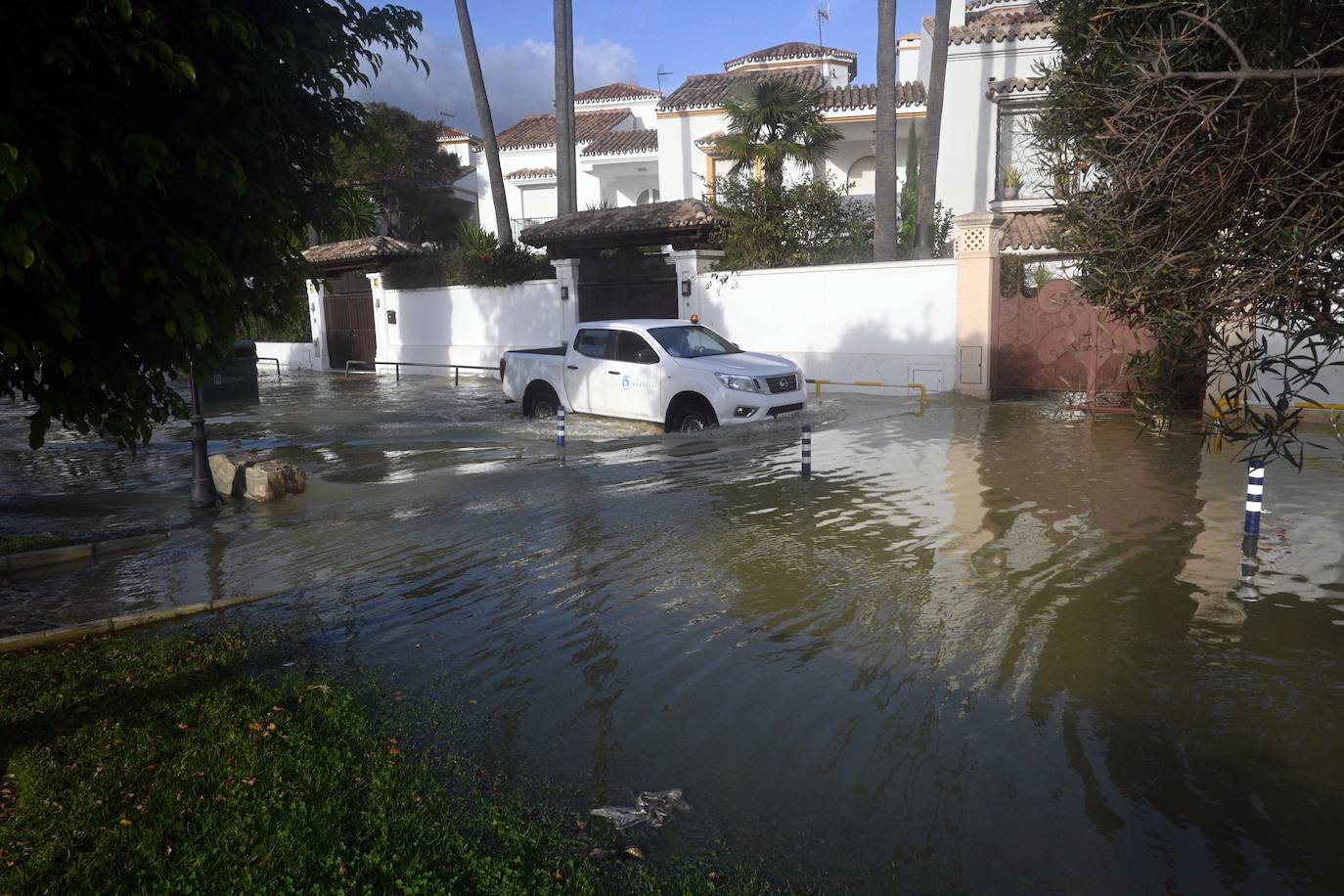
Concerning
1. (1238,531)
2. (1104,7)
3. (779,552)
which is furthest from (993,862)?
(1238,531)

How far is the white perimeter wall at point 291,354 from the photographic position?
3209 cm

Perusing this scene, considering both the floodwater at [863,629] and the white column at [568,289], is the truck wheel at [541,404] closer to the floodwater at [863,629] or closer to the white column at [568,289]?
the floodwater at [863,629]

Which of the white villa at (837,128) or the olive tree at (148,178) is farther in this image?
the white villa at (837,128)

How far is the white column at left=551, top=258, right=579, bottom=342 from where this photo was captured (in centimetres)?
2408

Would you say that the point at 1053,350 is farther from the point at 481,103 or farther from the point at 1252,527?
the point at 481,103

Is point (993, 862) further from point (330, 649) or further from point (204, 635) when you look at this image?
point (204, 635)

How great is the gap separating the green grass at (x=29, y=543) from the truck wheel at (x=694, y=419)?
25.7 ft

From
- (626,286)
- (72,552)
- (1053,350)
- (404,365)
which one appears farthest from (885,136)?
(72,552)

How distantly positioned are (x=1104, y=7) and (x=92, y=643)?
6.53 metres

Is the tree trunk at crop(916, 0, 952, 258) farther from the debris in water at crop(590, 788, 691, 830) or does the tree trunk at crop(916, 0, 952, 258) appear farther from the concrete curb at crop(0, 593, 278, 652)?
the debris in water at crop(590, 788, 691, 830)

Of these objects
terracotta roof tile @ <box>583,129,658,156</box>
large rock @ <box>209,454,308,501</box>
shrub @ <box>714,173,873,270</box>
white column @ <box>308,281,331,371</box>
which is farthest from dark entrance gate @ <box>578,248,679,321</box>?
terracotta roof tile @ <box>583,129,658,156</box>

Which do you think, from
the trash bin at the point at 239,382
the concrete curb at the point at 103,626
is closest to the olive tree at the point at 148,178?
the concrete curb at the point at 103,626

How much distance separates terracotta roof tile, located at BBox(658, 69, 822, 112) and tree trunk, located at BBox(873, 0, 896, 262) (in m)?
13.5

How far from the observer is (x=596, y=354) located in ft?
51.7
